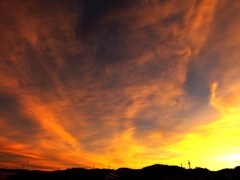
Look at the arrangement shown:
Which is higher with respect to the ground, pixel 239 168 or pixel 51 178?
pixel 239 168

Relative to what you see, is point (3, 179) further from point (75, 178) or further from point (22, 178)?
point (75, 178)

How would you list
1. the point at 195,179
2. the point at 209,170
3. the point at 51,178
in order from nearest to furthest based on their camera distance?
the point at 195,179, the point at 51,178, the point at 209,170

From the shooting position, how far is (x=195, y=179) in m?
62.3

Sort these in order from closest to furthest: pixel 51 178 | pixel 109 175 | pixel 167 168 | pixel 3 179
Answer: pixel 109 175, pixel 3 179, pixel 51 178, pixel 167 168

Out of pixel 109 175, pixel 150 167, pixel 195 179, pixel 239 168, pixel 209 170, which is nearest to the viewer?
pixel 195 179

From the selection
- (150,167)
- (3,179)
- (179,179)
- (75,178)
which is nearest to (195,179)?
(179,179)

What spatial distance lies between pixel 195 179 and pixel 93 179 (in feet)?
92.3

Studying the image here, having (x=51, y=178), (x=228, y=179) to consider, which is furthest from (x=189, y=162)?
(x=51, y=178)

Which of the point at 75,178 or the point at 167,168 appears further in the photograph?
the point at 167,168

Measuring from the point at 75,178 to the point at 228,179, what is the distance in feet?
157

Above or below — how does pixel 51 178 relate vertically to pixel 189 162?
below

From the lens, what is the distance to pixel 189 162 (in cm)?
10144

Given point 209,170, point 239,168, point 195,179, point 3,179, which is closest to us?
point 195,179

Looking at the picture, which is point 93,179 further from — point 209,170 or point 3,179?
point 209,170
